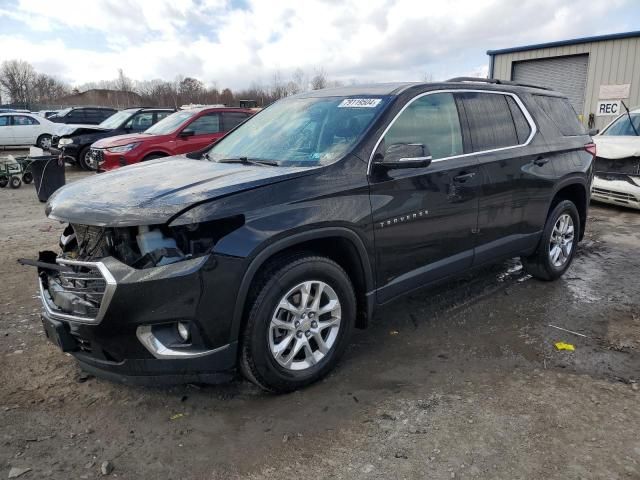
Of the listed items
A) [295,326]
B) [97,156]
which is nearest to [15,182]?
[97,156]

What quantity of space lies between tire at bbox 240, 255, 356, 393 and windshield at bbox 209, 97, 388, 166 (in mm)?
751

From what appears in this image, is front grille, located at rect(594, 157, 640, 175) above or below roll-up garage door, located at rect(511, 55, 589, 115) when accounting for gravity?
below

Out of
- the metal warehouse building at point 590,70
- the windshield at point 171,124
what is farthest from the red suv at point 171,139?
the metal warehouse building at point 590,70

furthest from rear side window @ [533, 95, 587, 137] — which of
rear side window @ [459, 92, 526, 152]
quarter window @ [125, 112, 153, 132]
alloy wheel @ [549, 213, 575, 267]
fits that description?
quarter window @ [125, 112, 153, 132]

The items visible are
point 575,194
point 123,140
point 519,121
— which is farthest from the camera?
point 123,140

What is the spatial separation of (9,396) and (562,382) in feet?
11.3

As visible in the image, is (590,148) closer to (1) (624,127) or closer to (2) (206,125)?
(1) (624,127)

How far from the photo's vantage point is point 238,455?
259 centimetres

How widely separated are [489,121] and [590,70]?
1325 cm

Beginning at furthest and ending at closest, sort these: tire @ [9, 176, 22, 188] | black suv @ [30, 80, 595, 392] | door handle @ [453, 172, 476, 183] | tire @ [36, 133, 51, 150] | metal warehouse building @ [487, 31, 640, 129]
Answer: tire @ [36, 133, 51, 150] < metal warehouse building @ [487, 31, 640, 129] < tire @ [9, 176, 22, 188] < door handle @ [453, 172, 476, 183] < black suv @ [30, 80, 595, 392]

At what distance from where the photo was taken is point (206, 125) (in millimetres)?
10672

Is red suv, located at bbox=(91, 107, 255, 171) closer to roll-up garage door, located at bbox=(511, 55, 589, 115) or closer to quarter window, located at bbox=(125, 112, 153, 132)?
quarter window, located at bbox=(125, 112, 153, 132)

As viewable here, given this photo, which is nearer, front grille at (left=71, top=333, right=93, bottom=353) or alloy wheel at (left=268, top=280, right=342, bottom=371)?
front grille at (left=71, top=333, right=93, bottom=353)

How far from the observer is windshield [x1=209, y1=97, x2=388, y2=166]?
11.2 ft
